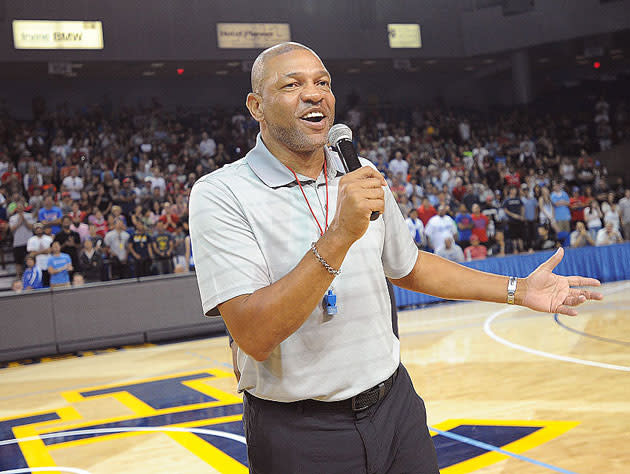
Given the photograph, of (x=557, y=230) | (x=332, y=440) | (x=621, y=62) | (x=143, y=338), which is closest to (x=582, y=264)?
(x=557, y=230)

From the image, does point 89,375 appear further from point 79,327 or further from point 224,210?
point 224,210

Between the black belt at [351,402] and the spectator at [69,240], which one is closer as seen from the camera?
the black belt at [351,402]

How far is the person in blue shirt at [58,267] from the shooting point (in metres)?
11.1

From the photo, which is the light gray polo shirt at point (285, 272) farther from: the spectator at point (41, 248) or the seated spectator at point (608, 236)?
the seated spectator at point (608, 236)

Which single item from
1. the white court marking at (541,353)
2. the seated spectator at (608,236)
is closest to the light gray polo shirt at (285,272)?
the white court marking at (541,353)

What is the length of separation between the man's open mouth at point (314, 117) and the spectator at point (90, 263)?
33.1 feet

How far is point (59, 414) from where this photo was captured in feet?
23.3

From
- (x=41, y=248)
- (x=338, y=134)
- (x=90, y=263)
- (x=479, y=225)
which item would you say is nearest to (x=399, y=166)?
(x=479, y=225)

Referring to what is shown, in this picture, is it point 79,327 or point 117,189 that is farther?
point 117,189

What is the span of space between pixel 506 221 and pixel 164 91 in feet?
39.5

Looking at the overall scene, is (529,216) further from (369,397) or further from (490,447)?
(369,397)

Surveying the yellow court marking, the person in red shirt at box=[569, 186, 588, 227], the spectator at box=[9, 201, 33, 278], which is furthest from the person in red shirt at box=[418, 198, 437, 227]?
the yellow court marking

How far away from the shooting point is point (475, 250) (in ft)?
43.2

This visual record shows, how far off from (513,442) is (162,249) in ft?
26.2
